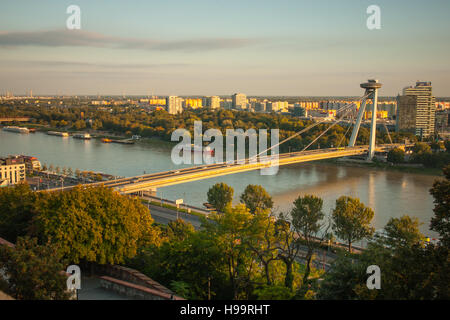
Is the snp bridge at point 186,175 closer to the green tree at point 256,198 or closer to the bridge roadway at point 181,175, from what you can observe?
the bridge roadway at point 181,175

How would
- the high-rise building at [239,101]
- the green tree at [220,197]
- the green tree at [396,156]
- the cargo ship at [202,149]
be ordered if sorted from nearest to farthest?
the green tree at [220,197] → the green tree at [396,156] → the cargo ship at [202,149] → the high-rise building at [239,101]

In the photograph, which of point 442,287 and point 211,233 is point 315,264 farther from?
point 442,287

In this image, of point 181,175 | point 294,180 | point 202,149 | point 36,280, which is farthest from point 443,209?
point 202,149

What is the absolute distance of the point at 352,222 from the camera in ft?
17.8

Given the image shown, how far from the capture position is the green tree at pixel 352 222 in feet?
17.6

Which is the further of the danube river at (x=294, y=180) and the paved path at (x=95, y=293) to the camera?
the danube river at (x=294, y=180)

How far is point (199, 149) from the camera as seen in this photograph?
1569 centimetres

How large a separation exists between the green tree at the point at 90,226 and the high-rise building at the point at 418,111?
20.5 m

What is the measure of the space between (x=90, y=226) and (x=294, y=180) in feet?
24.9

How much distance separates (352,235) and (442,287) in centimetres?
357

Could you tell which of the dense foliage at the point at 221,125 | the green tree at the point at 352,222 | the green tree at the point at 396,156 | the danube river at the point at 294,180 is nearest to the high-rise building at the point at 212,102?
the dense foliage at the point at 221,125

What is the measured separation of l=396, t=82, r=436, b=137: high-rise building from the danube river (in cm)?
1043
